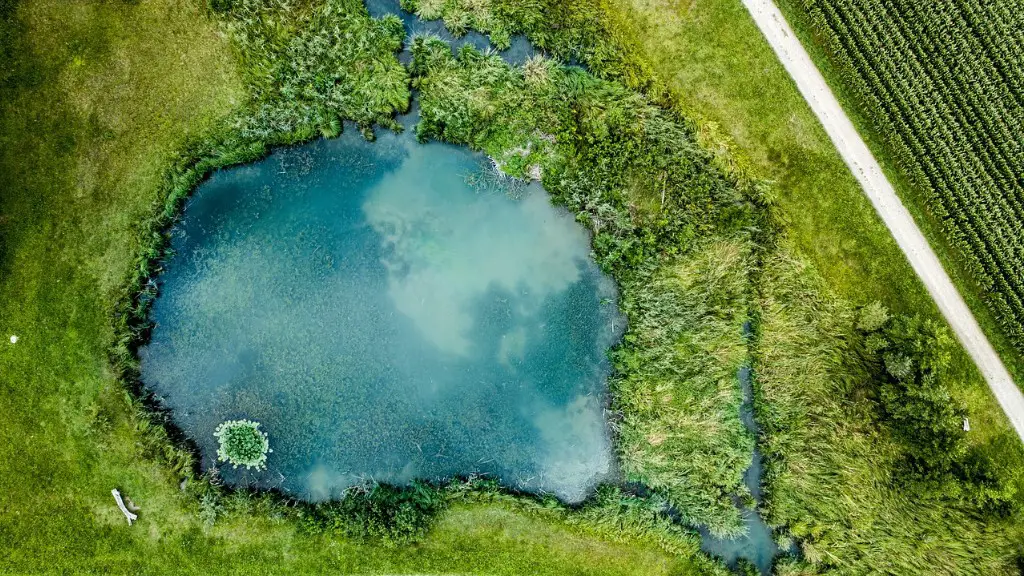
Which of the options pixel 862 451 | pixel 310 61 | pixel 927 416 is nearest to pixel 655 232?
pixel 862 451

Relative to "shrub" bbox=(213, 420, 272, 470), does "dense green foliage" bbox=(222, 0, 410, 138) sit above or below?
above

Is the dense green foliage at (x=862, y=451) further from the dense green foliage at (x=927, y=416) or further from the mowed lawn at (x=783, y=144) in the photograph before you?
the mowed lawn at (x=783, y=144)

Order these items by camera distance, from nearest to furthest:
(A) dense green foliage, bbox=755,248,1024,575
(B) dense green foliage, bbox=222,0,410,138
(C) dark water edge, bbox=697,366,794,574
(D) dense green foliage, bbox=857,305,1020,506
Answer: (D) dense green foliage, bbox=857,305,1020,506, (A) dense green foliage, bbox=755,248,1024,575, (B) dense green foliage, bbox=222,0,410,138, (C) dark water edge, bbox=697,366,794,574

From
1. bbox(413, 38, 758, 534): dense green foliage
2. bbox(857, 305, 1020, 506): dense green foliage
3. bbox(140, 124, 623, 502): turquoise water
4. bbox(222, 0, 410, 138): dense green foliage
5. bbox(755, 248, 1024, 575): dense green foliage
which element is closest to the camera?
bbox(857, 305, 1020, 506): dense green foliage

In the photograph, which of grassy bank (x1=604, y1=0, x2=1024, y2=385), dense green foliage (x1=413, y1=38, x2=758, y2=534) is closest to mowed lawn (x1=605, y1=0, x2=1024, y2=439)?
grassy bank (x1=604, y1=0, x2=1024, y2=385)

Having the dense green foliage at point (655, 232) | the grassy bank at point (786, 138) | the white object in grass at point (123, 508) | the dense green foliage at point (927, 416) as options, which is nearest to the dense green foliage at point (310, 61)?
the dense green foliage at point (655, 232)

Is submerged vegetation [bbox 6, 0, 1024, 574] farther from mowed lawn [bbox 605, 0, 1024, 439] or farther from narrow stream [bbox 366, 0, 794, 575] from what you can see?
mowed lawn [bbox 605, 0, 1024, 439]

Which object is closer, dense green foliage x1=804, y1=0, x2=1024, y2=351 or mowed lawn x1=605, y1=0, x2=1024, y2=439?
dense green foliage x1=804, y1=0, x2=1024, y2=351
